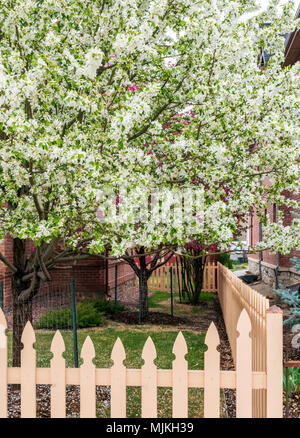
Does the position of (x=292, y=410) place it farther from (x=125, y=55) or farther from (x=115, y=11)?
(x=115, y=11)

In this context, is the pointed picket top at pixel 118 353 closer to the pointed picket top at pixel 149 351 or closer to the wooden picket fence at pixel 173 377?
the wooden picket fence at pixel 173 377

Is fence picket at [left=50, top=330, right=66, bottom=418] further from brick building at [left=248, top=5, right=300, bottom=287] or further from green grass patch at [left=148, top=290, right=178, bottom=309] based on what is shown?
green grass patch at [left=148, top=290, right=178, bottom=309]

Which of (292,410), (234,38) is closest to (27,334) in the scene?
(292,410)

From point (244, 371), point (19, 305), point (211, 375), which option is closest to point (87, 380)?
point (211, 375)

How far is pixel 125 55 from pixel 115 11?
0.64 meters

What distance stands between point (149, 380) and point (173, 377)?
18cm

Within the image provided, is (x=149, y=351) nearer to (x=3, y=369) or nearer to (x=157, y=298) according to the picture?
(x=3, y=369)

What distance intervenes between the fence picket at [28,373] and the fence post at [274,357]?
1746mm

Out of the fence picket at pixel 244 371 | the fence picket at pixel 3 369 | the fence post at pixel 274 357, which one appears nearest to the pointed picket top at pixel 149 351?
the fence picket at pixel 244 371

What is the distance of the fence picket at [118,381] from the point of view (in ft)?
10.7

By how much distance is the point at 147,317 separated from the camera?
11.5m

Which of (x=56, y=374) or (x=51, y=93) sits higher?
(x=51, y=93)

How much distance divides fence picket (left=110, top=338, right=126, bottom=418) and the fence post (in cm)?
106

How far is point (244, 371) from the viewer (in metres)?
3.20
